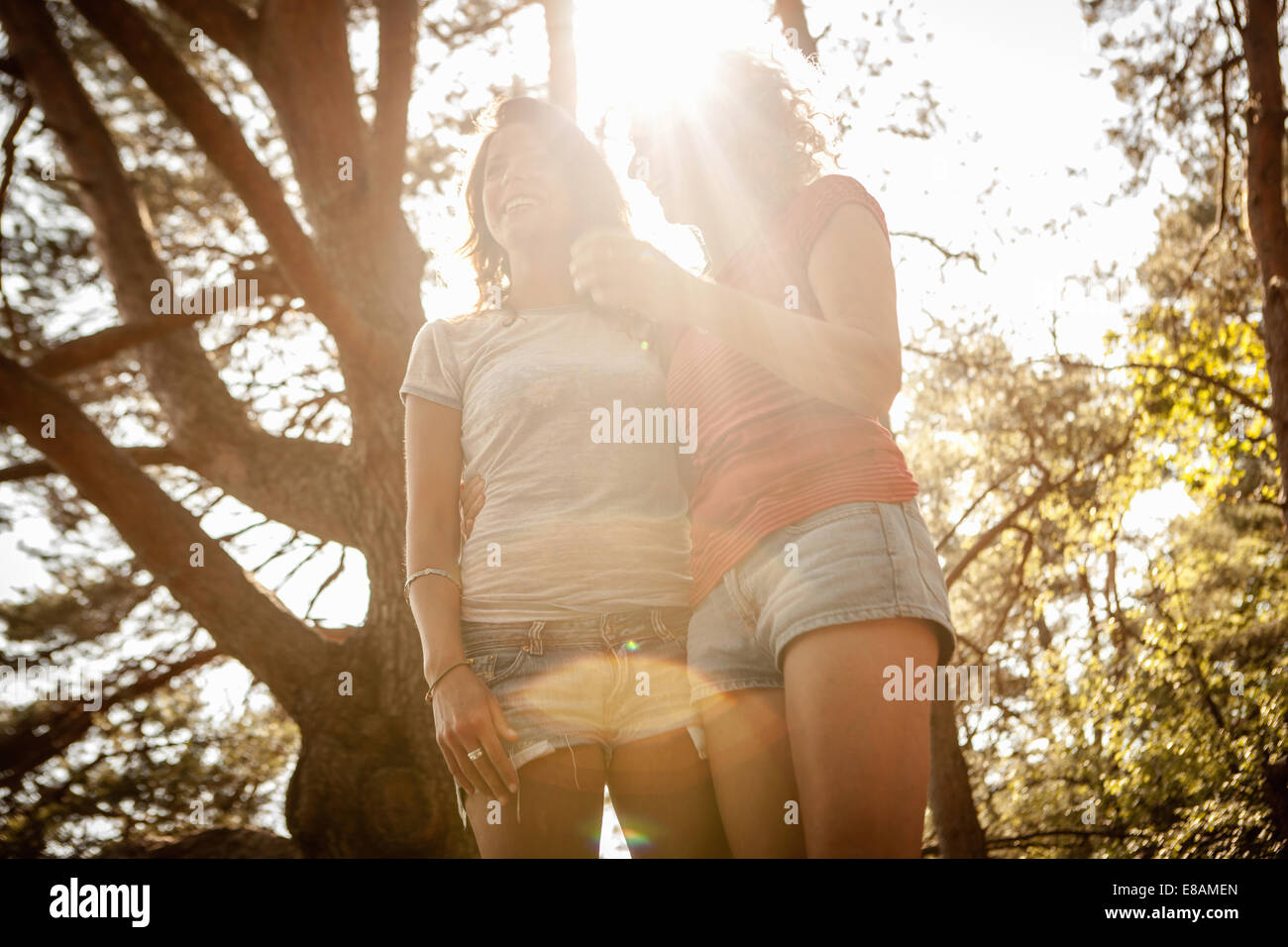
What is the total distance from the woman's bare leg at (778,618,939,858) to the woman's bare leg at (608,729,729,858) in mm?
259

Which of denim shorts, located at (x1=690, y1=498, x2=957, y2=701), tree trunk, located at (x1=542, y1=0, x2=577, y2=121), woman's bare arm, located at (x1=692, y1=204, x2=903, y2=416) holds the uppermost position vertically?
tree trunk, located at (x1=542, y1=0, x2=577, y2=121)

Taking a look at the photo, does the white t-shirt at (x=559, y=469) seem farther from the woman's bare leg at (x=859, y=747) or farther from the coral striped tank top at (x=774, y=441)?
the woman's bare leg at (x=859, y=747)

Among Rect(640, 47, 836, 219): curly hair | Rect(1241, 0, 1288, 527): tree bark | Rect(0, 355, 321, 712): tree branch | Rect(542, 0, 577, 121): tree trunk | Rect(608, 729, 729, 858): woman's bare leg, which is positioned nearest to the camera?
Rect(608, 729, 729, 858): woman's bare leg

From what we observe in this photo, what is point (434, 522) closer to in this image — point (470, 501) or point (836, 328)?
point (470, 501)

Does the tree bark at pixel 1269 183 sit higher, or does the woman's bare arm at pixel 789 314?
the tree bark at pixel 1269 183

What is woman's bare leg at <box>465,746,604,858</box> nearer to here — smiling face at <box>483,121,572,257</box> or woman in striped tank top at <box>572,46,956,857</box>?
woman in striped tank top at <box>572,46,956,857</box>

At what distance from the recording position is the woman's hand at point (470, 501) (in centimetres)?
173

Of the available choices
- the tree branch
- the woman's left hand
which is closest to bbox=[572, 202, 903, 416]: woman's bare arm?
the woman's left hand

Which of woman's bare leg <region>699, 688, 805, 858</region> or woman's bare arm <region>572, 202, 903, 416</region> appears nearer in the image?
woman's bare arm <region>572, 202, 903, 416</region>

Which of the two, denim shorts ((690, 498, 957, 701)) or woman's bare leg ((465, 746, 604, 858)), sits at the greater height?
denim shorts ((690, 498, 957, 701))

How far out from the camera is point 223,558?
11.9 feet

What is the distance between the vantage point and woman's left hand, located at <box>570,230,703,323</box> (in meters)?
1.30

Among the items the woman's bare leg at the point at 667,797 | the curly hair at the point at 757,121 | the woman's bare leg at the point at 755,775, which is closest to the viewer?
the woman's bare leg at the point at 755,775

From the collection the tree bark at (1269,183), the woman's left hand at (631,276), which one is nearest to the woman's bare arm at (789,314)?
the woman's left hand at (631,276)
